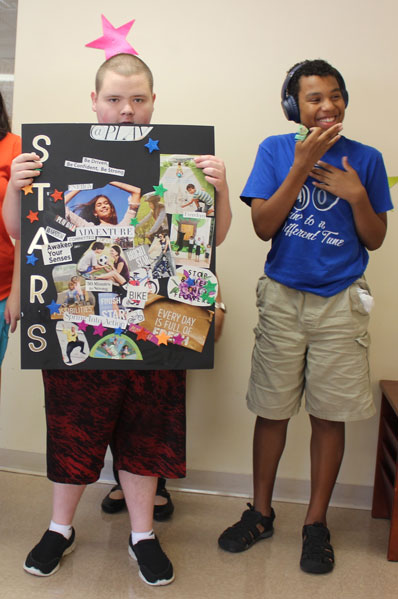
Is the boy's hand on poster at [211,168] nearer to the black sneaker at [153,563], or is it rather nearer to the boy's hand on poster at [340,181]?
the boy's hand on poster at [340,181]

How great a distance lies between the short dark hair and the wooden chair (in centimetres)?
105

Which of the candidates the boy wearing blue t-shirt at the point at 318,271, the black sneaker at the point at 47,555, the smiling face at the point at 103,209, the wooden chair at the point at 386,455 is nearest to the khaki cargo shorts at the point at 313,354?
the boy wearing blue t-shirt at the point at 318,271

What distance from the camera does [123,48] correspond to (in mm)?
1860

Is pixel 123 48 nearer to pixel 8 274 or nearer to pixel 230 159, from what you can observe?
pixel 230 159

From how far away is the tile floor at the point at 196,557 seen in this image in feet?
5.45

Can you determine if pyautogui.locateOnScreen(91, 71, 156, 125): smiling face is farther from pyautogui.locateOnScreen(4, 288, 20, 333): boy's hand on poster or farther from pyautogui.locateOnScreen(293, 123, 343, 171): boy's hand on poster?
pyautogui.locateOnScreen(4, 288, 20, 333): boy's hand on poster

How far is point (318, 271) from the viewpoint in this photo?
173 cm

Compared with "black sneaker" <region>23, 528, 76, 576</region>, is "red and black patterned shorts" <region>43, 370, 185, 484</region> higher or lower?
higher

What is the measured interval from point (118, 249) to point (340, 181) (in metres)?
0.68

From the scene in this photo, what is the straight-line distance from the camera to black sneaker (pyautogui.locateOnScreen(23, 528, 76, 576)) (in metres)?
1.69

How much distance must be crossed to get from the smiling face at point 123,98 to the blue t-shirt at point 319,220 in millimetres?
404

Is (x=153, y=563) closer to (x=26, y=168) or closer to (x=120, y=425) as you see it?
(x=120, y=425)

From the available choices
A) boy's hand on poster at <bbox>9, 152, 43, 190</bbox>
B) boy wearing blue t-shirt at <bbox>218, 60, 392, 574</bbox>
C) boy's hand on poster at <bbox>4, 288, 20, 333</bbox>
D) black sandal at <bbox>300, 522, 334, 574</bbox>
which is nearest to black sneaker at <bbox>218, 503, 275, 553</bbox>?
boy wearing blue t-shirt at <bbox>218, 60, 392, 574</bbox>

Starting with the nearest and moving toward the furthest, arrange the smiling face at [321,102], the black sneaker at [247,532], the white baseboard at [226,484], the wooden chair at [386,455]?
the smiling face at [321,102], the black sneaker at [247,532], the wooden chair at [386,455], the white baseboard at [226,484]
